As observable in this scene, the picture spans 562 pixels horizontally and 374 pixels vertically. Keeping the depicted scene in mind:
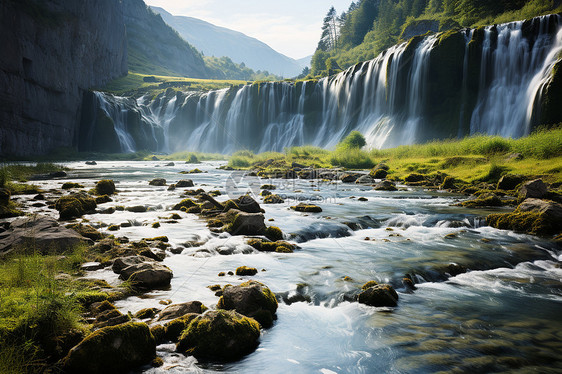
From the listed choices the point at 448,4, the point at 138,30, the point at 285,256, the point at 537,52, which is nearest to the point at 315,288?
the point at 285,256

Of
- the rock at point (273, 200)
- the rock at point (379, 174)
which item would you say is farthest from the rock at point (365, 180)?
the rock at point (273, 200)

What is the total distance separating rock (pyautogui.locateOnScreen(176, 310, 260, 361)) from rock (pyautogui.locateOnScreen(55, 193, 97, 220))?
9412 millimetres

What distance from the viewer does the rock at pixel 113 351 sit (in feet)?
11.4

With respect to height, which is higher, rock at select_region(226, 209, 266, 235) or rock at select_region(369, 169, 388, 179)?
rock at select_region(369, 169, 388, 179)

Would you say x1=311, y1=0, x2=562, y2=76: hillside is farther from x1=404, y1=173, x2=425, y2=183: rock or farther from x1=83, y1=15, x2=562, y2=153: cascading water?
x1=404, y1=173, x2=425, y2=183: rock

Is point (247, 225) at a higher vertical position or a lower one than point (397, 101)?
lower

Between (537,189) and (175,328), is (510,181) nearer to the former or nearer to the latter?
(537,189)

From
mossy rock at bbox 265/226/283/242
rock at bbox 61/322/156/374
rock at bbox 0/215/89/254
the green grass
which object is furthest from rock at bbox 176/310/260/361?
the green grass

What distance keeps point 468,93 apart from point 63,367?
139 ft

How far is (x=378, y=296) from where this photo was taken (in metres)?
5.82

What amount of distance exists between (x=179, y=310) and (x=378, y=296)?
3451mm

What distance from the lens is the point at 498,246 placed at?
29.4 feet

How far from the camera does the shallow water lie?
4.29 metres

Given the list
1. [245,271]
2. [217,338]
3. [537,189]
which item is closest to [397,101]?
[537,189]
